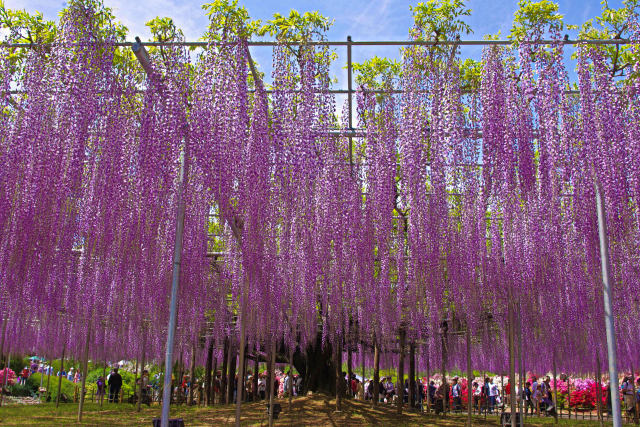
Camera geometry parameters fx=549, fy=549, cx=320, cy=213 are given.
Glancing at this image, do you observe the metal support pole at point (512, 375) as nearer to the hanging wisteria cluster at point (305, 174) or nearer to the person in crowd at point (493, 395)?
the hanging wisteria cluster at point (305, 174)

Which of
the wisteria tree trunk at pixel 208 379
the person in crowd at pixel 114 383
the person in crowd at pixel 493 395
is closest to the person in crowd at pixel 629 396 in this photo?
the person in crowd at pixel 493 395

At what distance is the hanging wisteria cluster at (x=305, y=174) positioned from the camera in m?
6.56

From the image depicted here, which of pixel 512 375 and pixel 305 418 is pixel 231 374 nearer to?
pixel 305 418

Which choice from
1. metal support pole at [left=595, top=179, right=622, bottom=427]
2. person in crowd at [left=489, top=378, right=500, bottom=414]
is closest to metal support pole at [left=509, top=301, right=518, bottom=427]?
metal support pole at [left=595, top=179, right=622, bottom=427]

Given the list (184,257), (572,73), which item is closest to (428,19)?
(572,73)

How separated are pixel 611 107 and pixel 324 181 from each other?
403 cm

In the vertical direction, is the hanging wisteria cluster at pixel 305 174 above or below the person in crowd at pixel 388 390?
above

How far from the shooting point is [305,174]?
286 inches

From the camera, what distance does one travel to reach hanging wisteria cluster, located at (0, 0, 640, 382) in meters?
6.56

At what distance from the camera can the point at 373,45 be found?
734 cm

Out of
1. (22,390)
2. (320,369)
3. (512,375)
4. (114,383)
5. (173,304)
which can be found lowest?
(22,390)

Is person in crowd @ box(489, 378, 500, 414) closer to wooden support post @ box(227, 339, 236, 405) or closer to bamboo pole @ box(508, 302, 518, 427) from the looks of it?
wooden support post @ box(227, 339, 236, 405)

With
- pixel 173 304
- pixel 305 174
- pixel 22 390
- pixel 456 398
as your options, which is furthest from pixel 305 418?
pixel 22 390

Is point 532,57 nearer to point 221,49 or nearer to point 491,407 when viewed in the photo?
point 221,49
